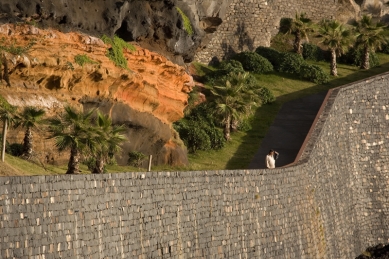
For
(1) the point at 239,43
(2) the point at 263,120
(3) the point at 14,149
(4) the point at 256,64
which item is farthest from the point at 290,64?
(3) the point at 14,149

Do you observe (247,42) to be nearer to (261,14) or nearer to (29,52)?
(261,14)

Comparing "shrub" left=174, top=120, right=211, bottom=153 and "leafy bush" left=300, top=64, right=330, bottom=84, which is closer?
"shrub" left=174, top=120, right=211, bottom=153

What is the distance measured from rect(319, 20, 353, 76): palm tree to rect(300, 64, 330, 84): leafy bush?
1.79m

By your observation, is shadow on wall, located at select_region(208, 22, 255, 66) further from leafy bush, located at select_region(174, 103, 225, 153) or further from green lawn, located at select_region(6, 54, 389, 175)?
leafy bush, located at select_region(174, 103, 225, 153)

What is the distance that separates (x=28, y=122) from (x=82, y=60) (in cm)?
415

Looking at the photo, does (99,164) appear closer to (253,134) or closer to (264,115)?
(253,134)

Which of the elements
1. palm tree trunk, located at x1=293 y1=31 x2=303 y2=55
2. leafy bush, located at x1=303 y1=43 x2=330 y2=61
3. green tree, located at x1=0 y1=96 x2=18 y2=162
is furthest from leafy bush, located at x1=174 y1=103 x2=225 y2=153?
leafy bush, located at x1=303 y1=43 x2=330 y2=61

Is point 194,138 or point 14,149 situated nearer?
point 14,149

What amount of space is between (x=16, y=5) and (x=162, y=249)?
12.2 m

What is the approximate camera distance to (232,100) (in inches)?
1988

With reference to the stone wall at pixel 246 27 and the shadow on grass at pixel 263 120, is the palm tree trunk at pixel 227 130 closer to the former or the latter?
the shadow on grass at pixel 263 120

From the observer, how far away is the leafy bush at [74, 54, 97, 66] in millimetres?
37703

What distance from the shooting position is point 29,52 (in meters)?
35.7

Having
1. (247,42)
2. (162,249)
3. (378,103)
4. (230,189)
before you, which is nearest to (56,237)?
(162,249)
